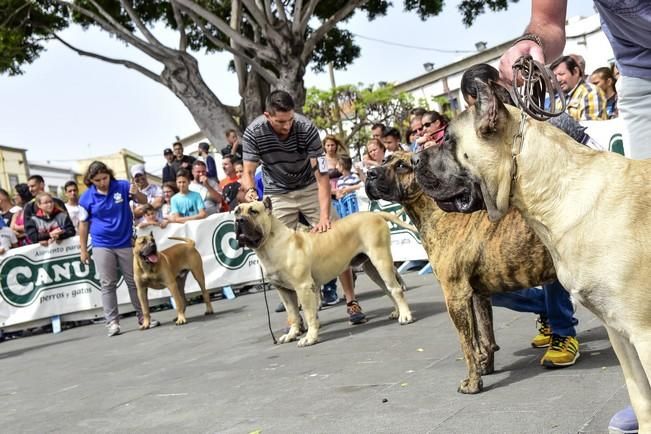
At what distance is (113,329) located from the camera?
37.0 feet

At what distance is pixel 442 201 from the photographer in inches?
128

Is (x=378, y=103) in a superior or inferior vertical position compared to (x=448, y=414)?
superior

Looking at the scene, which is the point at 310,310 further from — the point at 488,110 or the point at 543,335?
the point at 488,110

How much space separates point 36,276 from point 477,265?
9970 mm

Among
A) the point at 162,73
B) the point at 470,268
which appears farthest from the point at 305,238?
the point at 162,73

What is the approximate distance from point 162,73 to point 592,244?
1701 cm

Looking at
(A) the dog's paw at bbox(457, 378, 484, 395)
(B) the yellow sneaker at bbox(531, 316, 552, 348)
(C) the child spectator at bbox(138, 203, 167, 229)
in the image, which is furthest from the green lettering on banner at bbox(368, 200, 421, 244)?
(A) the dog's paw at bbox(457, 378, 484, 395)

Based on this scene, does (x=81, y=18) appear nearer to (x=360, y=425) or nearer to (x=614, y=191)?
(x=360, y=425)

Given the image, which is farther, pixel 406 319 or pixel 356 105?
pixel 356 105

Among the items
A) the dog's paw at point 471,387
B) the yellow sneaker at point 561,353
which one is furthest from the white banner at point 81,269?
the dog's paw at point 471,387

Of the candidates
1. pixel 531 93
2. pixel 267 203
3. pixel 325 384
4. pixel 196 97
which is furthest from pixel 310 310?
pixel 196 97

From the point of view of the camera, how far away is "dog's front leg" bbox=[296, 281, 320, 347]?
7785 millimetres

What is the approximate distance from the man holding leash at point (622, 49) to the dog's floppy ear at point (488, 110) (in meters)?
0.23

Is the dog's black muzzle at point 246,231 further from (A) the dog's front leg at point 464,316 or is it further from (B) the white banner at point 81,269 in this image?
(B) the white banner at point 81,269
